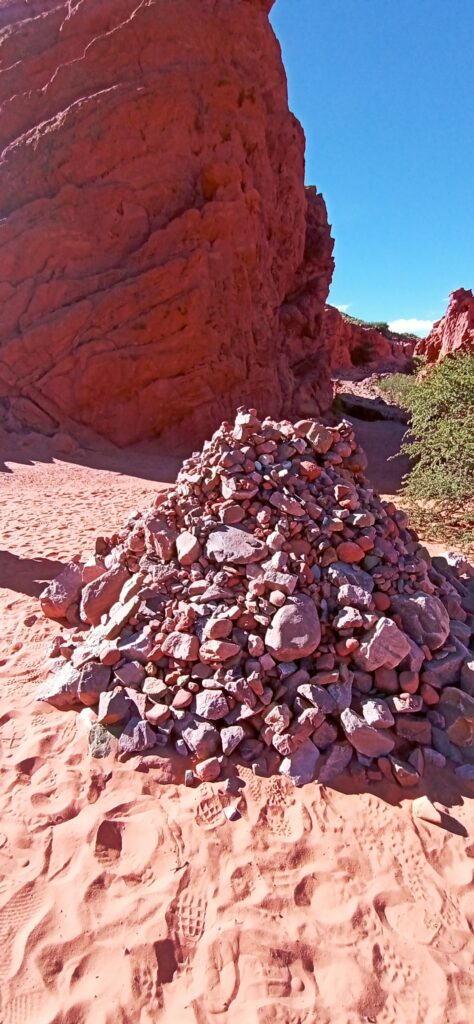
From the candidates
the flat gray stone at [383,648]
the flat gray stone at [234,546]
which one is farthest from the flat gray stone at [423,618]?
the flat gray stone at [234,546]

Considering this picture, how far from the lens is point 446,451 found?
6.71 m

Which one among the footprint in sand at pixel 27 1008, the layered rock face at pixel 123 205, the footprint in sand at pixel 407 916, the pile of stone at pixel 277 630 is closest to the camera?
the footprint in sand at pixel 27 1008

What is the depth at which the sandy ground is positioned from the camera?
68.6 inches

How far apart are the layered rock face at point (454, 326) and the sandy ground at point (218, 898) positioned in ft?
61.4

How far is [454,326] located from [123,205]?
15341 mm

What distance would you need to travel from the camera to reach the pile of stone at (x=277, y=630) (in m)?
2.60

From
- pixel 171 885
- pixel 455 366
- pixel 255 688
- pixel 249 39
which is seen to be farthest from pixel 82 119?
pixel 171 885

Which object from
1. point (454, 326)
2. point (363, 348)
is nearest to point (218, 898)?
point (454, 326)

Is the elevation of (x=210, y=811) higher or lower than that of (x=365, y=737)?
lower

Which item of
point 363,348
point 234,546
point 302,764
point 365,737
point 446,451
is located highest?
point 363,348

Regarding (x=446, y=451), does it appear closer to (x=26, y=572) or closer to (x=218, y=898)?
(x=26, y=572)

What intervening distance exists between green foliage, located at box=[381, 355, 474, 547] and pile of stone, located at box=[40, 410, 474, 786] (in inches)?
121

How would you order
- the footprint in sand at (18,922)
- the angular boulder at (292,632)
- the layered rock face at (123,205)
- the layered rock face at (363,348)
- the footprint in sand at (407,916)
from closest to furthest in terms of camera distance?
the footprint in sand at (18,922), the footprint in sand at (407,916), the angular boulder at (292,632), the layered rock face at (123,205), the layered rock face at (363,348)

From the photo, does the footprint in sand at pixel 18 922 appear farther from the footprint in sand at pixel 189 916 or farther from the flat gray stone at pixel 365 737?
the flat gray stone at pixel 365 737
